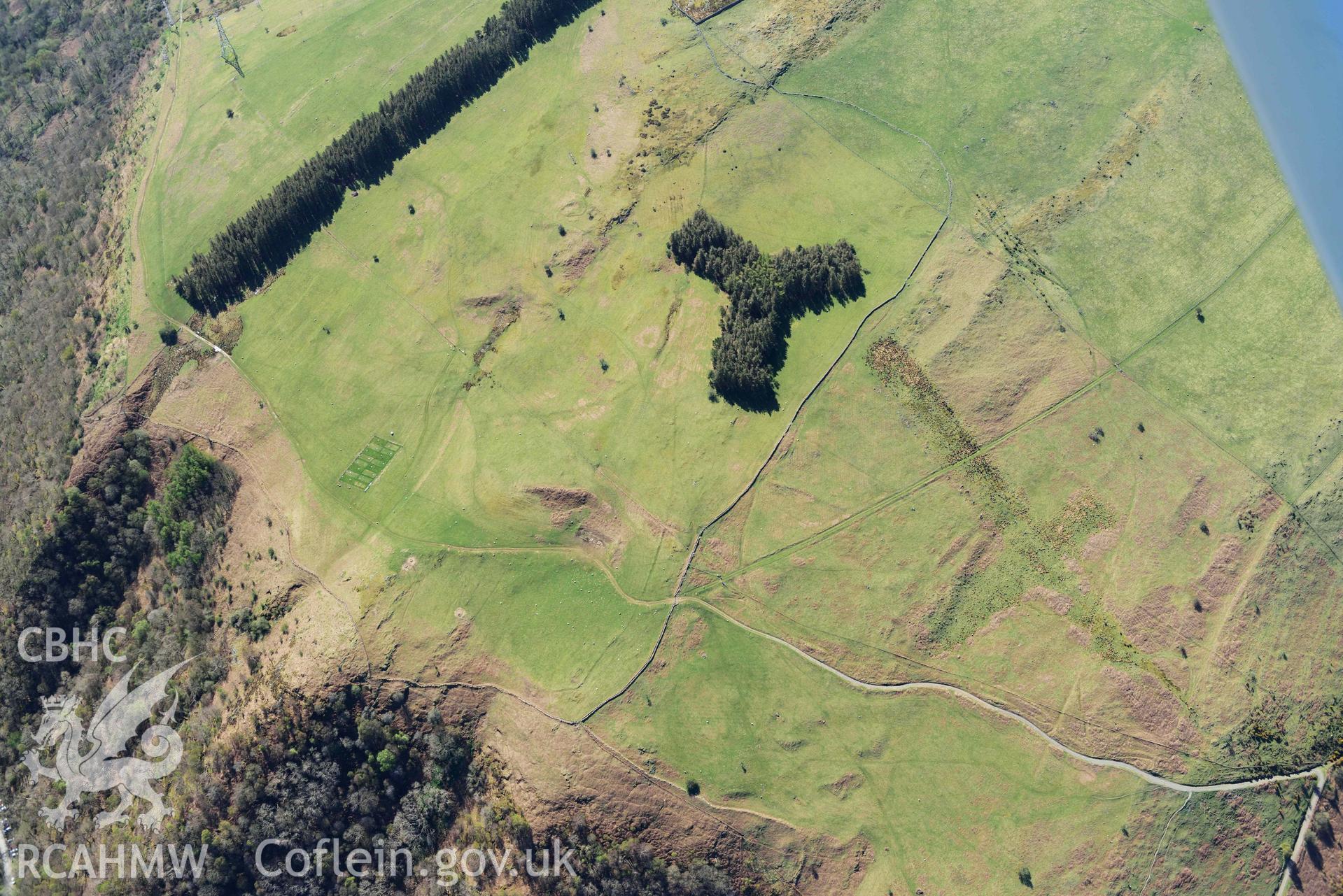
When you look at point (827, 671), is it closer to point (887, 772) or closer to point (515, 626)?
point (887, 772)

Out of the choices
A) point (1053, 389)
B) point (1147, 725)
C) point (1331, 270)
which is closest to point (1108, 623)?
point (1147, 725)

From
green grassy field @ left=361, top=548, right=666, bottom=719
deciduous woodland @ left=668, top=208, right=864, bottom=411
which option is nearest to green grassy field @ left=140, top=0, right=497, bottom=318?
green grassy field @ left=361, top=548, right=666, bottom=719

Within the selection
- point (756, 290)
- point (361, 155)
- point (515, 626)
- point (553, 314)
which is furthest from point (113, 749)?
point (756, 290)

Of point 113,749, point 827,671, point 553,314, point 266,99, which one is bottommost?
point 827,671

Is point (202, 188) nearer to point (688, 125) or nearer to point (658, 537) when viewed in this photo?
point (688, 125)

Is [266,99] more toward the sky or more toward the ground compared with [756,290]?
more toward the sky
